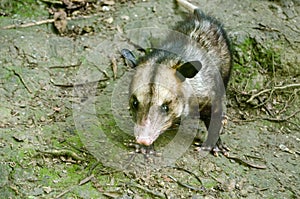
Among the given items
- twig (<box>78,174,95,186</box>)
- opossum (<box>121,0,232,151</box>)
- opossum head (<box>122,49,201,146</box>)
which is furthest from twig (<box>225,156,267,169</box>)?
twig (<box>78,174,95,186</box>)

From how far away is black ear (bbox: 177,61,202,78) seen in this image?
5195 mm

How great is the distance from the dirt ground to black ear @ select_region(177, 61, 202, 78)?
84 cm

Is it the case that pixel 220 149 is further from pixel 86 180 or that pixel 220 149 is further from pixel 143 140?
pixel 86 180

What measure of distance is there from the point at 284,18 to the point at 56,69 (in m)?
3.50

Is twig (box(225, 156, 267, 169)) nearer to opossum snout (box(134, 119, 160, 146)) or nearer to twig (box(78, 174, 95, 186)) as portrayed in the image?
opossum snout (box(134, 119, 160, 146))

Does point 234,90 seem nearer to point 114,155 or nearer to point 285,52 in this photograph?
point 285,52

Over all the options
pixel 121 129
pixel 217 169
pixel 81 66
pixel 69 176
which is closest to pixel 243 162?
pixel 217 169

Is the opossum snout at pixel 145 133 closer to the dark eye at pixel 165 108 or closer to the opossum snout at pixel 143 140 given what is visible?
the opossum snout at pixel 143 140

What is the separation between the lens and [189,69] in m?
5.24

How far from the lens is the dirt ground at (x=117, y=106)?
503cm

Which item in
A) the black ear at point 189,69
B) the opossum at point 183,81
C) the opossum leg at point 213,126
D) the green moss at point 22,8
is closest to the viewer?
the opossum at point 183,81

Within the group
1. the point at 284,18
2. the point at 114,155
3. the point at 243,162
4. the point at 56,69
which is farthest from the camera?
the point at 284,18

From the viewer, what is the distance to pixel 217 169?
17.8 feet

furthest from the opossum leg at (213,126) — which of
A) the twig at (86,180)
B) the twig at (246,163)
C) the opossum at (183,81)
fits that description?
the twig at (86,180)
